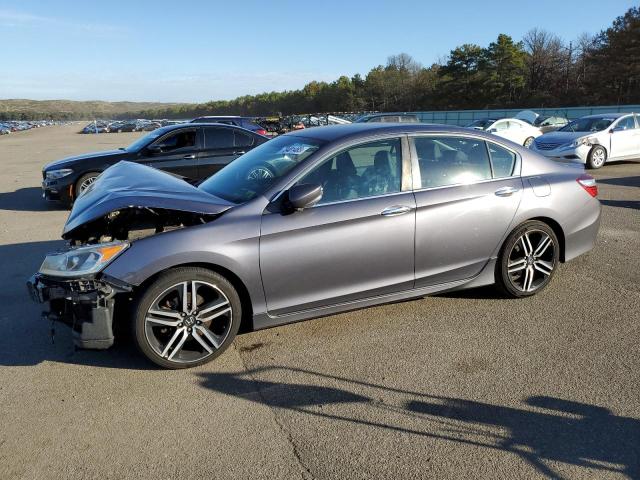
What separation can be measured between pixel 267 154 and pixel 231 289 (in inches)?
58.2

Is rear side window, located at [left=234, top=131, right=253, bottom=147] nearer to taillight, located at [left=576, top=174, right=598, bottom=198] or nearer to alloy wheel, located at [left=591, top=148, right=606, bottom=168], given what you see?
taillight, located at [left=576, top=174, right=598, bottom=198]

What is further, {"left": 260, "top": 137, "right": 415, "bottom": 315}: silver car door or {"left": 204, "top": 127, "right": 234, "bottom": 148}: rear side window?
{"left": 204, "top": 127, "right": 234, "bottom": 148}: rear side window

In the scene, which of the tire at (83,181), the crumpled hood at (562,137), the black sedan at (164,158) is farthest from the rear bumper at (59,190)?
the crumpled hood at (562,137)

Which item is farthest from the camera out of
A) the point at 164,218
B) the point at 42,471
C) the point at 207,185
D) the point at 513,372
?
the point at 207,185

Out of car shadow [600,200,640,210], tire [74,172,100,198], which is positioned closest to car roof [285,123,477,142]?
car shadow [600,200,640,210]

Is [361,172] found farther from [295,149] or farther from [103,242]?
[103,242]

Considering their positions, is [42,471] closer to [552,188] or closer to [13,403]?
[13,403]

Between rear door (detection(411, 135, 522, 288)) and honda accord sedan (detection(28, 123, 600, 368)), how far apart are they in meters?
0.01

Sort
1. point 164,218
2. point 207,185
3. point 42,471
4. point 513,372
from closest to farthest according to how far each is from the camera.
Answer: point 42,471 < point 513,372 < point 164,218 < point 207,185

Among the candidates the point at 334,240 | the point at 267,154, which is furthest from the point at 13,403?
the point at 267,154

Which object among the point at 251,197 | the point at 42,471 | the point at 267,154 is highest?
the point at 267,154

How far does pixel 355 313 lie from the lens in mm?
4469

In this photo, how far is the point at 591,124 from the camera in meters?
14.1

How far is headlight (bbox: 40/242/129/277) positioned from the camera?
3.37 meters
